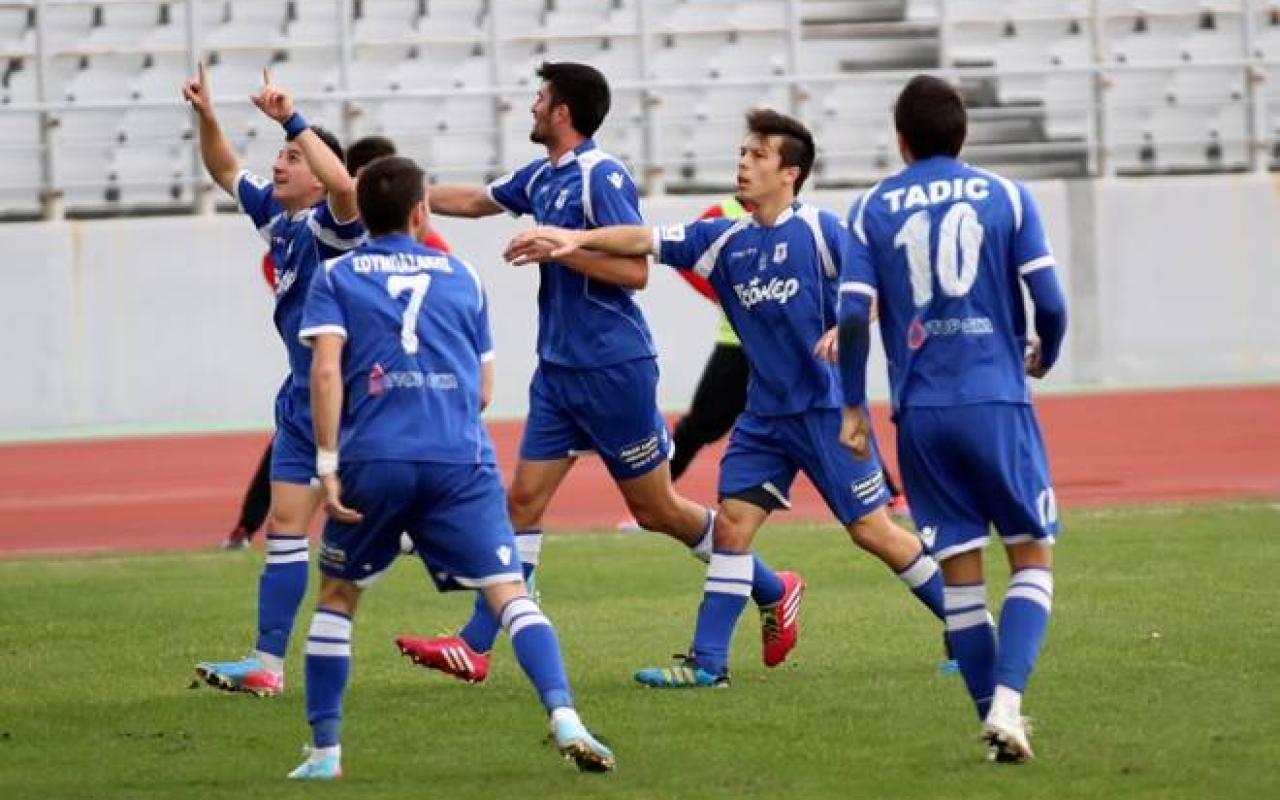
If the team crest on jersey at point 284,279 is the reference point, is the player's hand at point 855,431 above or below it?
below

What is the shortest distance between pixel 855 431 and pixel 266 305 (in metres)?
16.3

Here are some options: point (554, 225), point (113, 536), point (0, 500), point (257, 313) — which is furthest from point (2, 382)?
point (554, 225)

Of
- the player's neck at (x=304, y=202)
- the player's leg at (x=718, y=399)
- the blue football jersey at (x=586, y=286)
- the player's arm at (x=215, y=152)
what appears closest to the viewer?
the blue football jersey at (x=586, y=286)

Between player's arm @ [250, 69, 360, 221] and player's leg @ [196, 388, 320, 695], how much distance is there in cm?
81

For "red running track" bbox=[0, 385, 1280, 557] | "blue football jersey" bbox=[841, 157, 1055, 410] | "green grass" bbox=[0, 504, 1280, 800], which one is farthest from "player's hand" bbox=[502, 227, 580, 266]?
"red running track" bbox=[0, 385, 1280, 557]

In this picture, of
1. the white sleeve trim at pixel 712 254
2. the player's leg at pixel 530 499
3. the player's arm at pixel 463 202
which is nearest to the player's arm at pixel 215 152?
the player's arm at pixel 463 202

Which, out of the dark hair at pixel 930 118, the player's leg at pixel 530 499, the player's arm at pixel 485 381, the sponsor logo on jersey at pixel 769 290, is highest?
the dark hair at pixel 930 118

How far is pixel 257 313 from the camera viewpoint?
2430 cm

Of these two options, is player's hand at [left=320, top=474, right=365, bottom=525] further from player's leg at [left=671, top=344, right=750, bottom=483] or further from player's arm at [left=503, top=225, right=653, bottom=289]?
player's leg at [left=671, top=344, right=750, bottom=483]

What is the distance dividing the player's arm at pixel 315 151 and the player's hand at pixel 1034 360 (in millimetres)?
2686

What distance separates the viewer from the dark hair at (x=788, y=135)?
1049 centimetres

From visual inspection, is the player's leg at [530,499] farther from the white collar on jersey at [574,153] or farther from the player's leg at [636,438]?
the white collar on jersey at [574,153]

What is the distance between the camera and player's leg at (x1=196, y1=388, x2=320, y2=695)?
34.8 ft

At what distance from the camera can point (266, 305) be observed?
79.8 feet
